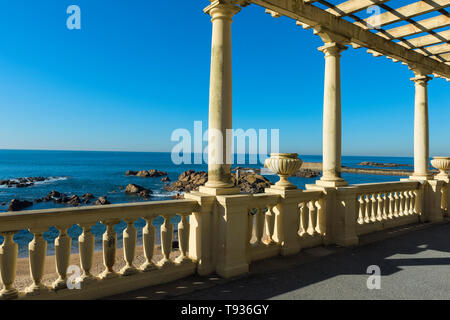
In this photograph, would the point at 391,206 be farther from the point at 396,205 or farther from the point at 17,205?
the point at 17,205

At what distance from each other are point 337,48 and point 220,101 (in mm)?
4067

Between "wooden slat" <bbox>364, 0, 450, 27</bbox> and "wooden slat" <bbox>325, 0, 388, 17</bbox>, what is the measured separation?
1091 millimetres

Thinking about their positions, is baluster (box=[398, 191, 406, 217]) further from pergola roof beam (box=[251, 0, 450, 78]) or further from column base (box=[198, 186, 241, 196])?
column base (box=[198, 186, 241, 196])

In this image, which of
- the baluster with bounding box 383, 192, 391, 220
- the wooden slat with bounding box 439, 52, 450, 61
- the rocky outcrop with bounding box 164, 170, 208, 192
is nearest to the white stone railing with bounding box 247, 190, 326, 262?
the baluster with bounding box 383, 192, 391, 220

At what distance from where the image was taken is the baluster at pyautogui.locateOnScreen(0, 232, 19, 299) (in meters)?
3.56

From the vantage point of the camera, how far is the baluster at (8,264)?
140 inches

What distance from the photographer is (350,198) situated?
729 centimetres

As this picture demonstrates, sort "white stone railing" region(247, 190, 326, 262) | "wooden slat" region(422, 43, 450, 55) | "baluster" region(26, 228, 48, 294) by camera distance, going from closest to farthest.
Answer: "baluster" region(26, 228, 48, 294) → "white stone railing" region(247, 190, 326, 262) → "wooden slat" region(422, 43, 450, 55)

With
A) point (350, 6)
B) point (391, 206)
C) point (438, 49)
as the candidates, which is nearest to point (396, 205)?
point (391, 206)
